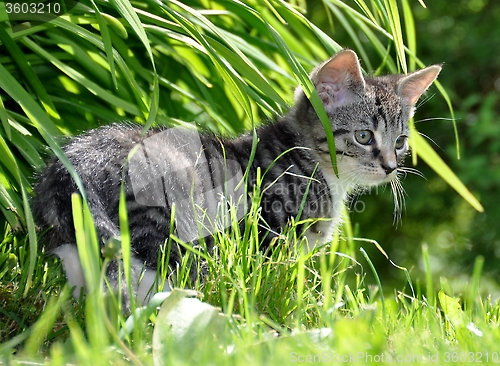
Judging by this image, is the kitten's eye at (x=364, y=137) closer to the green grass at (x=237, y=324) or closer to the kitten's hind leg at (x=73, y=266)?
the green grass at (x=237, y=324)

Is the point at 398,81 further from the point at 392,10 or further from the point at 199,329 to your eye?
the point at 199,329

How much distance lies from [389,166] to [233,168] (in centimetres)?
57

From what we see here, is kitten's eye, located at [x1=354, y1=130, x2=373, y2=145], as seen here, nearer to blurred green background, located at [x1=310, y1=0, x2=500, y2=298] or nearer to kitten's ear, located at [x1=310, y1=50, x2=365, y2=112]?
kitten's ear, located at [x1=310, y1=50, x2=365, y2=112]

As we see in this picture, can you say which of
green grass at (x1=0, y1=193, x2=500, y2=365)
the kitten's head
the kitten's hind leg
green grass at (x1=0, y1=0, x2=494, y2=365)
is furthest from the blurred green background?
the kitten's hind leg

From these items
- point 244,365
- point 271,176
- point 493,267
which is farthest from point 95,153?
point 493,267

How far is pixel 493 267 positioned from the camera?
3.83 m

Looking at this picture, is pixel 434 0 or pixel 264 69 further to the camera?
pixel 434 0

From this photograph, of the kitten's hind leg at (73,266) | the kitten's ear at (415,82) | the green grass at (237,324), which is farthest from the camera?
the kitten's ear at (415,82)

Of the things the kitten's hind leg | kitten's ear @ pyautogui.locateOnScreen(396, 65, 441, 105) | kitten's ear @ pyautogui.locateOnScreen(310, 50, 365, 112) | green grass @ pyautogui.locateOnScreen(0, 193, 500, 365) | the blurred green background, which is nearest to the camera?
green grass @ pyautogui.locateOnScreen(0, 193, 500, 365)

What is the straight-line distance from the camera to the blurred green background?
12.3 ft

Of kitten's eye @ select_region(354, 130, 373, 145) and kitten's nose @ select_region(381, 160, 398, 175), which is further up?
kitten's eye @ select_region(354, 130, 373, 145)

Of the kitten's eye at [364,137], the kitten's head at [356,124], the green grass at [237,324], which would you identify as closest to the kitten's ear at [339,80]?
the kitten's head at [356,124]

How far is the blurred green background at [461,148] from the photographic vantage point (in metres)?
Result: 3.76

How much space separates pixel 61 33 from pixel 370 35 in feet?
3.60
